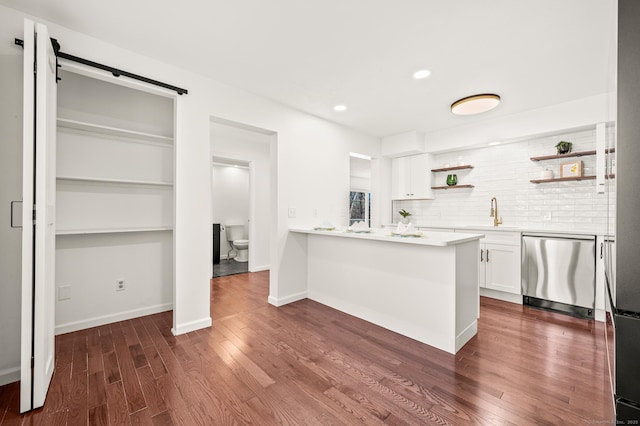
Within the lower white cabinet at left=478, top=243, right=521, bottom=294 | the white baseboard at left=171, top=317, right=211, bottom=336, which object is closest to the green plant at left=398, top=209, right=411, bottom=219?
the lower white cabinet at left=478, top=243, right=521, bottom=294

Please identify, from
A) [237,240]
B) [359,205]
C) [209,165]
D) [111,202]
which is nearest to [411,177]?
[359,205]

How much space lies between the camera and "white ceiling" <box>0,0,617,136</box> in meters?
1.92

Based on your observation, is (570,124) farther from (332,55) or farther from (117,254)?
(117,254)

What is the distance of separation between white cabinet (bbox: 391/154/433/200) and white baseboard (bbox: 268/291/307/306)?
8.72ft

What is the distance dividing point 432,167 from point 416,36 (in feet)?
10.1

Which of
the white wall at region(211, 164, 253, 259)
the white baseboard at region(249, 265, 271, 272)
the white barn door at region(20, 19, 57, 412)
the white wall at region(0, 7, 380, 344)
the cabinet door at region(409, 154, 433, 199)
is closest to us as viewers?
the white barn door at region(20, 19, 57, 412)

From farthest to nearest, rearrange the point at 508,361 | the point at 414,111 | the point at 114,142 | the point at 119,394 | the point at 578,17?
the point at 414,111, the point at 114,142, the point at 508,361, the point at 578,17, the point at 119,394

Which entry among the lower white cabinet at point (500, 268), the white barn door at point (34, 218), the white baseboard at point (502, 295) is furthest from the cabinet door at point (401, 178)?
the white barn door at point (34, 218)

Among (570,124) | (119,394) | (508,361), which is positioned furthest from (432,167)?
(119,394)

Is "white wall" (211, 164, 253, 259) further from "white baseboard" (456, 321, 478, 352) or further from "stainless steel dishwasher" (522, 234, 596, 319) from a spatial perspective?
"stainless steel dishwasher" (522, 234, 596, 319)

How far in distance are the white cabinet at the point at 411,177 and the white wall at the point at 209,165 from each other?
4.27 ft

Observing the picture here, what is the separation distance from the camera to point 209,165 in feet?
9.29

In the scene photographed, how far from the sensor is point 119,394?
178cm

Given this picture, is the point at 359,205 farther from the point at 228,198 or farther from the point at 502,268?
the point at 502,268
